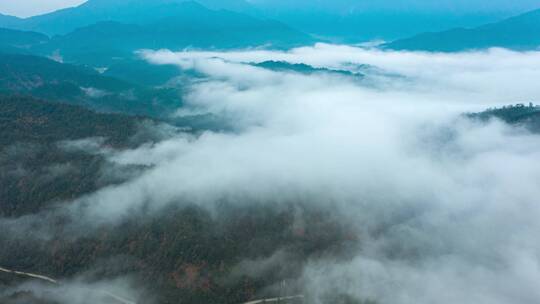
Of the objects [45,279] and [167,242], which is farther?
[167,242]

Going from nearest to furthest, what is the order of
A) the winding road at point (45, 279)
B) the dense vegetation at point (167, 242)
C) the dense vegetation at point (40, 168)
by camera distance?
Result: the winding road at point (45, 279), the dense vegetation at point (167, 242), the dense vegetation at point (40, 168)

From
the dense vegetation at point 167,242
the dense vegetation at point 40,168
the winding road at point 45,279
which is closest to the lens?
the winding road at point 45,279

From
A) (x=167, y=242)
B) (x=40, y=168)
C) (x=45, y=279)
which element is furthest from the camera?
(x=40, y=168)

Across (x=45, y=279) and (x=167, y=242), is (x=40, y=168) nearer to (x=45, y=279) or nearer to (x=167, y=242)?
(x=45, y=279)

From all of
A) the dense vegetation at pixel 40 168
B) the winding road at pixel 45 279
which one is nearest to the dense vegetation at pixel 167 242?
the dense vegetation at pixel 40 168

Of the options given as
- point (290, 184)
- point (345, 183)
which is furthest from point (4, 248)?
point (345, 183)

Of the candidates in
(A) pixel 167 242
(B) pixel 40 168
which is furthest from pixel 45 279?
(B) pixel 40 168

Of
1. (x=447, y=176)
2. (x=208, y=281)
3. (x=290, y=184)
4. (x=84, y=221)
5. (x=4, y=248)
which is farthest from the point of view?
(x=447, y=176)

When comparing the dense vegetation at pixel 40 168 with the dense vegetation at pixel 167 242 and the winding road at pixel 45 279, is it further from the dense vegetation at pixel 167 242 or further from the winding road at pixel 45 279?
the winding road at pixel 45 279

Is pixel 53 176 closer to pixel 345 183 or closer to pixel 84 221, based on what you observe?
pixel 84 221

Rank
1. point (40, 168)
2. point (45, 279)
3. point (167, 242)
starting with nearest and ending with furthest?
1. point (45, 279)
2. point (167, 242)
3. point (40, 168)

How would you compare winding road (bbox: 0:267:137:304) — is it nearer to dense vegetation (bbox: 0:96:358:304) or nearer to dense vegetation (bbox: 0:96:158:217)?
dense vegetation (bbox: 0:96:358:304)
